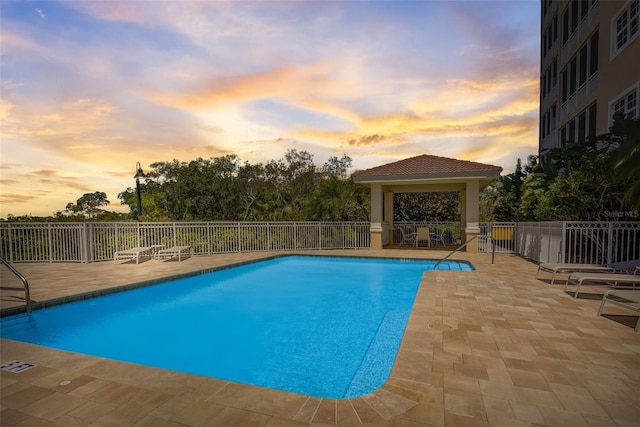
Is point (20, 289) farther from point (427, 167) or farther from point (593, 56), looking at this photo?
point (593, 56)

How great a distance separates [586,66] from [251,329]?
61.7 ft

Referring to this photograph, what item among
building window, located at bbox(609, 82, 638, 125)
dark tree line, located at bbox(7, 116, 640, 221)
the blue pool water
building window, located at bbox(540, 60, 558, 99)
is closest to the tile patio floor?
the blue pool water

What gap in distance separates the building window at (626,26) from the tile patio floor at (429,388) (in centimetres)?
1168

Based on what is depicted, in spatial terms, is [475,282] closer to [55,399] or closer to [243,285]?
[243,285]

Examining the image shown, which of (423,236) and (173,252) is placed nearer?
(173,252)

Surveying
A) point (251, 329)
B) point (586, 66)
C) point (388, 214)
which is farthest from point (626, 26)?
point (251, 329)

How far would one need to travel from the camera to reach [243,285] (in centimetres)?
867

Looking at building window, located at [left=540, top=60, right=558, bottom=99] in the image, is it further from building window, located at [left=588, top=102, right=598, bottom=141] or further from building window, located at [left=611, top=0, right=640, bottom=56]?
building window, located at [left=611, top=0, right=640, bottom=56]

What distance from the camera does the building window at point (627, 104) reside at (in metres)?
10.4

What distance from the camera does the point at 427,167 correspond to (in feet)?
44.7

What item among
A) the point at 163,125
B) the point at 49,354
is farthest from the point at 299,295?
the point at 163,125

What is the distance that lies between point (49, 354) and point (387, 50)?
409 inches

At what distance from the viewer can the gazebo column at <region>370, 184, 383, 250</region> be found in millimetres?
14117

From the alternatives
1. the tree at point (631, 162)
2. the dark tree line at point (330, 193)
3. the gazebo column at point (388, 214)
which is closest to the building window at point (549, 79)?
the dark tree line at point (330, 193)
